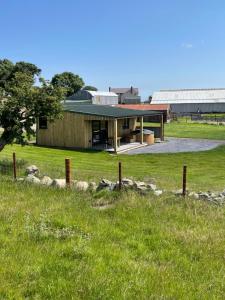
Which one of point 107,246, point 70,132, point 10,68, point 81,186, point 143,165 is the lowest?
point 143,165

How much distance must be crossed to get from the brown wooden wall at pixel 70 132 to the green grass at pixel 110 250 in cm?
1909

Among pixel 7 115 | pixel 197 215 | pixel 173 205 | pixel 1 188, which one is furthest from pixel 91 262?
pixel 7 115

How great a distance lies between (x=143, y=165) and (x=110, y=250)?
1540 cm

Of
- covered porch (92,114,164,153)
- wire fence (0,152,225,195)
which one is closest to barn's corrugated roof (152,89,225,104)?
covered porch (92,114,164,153)

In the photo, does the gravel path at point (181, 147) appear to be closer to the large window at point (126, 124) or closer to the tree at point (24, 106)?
the large window at point (126, 124)

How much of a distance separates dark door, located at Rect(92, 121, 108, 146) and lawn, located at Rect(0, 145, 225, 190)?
3069 mm

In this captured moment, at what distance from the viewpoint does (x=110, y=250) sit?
503cm

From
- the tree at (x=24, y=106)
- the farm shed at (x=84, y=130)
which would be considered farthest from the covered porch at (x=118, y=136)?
A: the tree at (x=24, y=106)

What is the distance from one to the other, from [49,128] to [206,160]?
1206cm

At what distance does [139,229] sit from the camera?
19.8 ft

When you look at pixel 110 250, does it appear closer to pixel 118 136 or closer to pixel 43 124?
pixel 43 124

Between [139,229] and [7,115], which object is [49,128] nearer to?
[7,115]

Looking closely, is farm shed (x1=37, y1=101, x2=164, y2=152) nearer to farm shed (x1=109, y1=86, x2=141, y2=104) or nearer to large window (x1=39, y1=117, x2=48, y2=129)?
large window (x1=39, y1=117, x2=48, y2=129)

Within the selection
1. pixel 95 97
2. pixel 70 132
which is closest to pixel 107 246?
pixel 70 132
